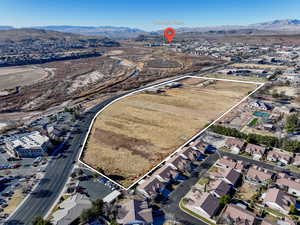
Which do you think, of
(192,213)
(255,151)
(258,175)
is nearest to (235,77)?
(255,151)

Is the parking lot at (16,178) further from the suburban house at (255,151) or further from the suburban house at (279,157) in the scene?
the suburban house at (279,157)

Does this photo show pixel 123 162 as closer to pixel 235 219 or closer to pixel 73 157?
pixel 73 157

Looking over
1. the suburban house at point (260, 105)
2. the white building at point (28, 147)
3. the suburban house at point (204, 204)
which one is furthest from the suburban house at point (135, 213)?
the suburban house at point (260, 105)

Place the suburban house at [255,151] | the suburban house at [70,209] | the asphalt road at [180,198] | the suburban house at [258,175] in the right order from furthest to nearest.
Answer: the suburban house at [255,151] < the suburban house at [258,175] < the asphalt road at [180,198] < the suburban house at [70,209]

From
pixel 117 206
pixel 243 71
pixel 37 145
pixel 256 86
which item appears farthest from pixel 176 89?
pixel 117 206

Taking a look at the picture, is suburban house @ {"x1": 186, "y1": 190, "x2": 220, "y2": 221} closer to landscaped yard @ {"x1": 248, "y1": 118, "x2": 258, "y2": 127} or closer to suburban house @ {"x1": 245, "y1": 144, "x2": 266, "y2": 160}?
suburban house @ {"x1": 245, "y1": 144, "x2": 266, "y2": 160}

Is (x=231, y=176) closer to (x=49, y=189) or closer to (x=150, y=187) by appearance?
(x=150, y=187)
